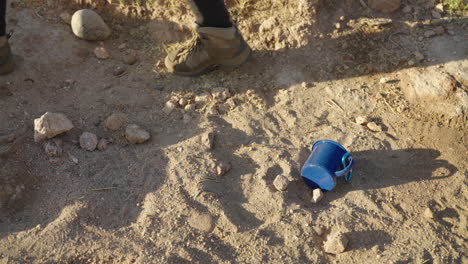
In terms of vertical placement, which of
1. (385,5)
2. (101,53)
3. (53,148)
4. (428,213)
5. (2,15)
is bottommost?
(428,213)

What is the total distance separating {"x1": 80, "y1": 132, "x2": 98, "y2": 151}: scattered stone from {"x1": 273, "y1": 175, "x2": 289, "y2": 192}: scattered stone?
1.17 m

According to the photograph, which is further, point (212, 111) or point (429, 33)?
point (429, 33)

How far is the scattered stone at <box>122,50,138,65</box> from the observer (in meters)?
3.66

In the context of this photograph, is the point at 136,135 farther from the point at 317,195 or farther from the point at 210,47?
the point at 317,195

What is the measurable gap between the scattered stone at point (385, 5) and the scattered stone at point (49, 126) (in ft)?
7.97

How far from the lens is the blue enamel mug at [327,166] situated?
271cm

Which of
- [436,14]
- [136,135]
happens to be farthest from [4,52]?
[436,14]

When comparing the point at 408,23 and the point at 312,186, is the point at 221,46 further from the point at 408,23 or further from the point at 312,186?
the point at 408,23

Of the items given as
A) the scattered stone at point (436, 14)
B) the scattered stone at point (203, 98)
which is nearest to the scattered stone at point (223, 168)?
the scattered stone at point (203, 98)

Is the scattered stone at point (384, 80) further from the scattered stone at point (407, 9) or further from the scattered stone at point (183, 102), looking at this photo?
the scattered stone at point (183, 102)

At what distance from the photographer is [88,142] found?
3.04 m

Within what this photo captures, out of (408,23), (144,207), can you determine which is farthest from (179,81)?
(408,23)

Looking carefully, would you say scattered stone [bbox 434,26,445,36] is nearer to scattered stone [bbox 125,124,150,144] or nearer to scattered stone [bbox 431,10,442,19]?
scattered stone [bbox 431,10,442,19]

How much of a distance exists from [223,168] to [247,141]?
0.95 ft
